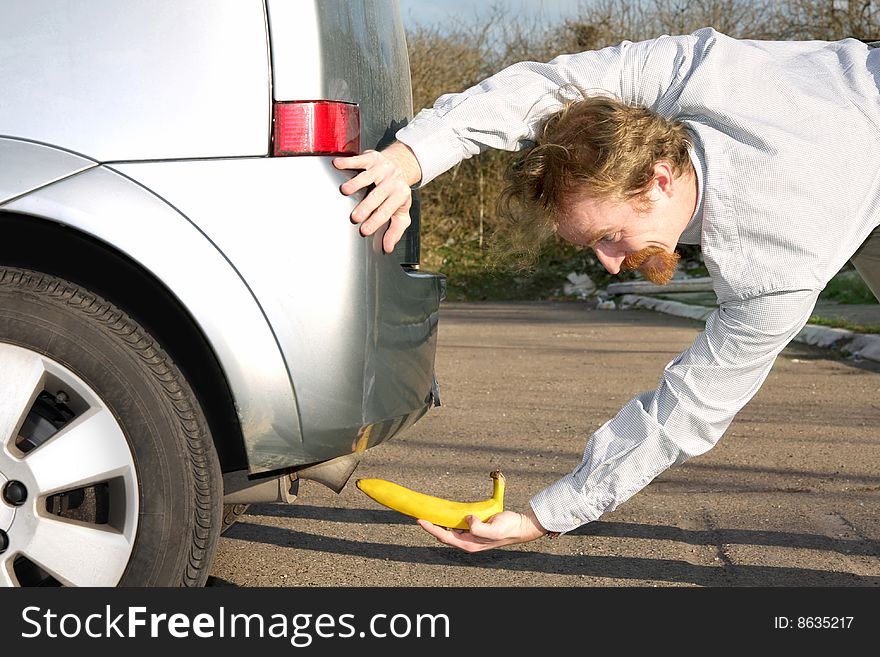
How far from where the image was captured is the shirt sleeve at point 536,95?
89.4 inches

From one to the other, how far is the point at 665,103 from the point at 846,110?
38 centimetres

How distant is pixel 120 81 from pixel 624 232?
1.17 meters

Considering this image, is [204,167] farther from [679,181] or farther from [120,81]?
[679,181]

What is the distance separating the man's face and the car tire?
0.98 m

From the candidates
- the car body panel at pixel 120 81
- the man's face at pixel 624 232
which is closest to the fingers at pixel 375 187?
the car body panel at pixel 120 81

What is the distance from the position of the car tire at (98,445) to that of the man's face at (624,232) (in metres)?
Result: 0.98

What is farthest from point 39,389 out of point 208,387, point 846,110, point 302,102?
point 846,110

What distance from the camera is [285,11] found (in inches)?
93.5

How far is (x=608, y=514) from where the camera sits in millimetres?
3959

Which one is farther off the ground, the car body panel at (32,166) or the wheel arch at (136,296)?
the car body panel at (32,166)

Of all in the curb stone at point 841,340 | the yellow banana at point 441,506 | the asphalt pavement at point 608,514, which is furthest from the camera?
the curb stone at point 841,340

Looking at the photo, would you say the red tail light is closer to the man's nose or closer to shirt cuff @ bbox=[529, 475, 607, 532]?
the man's nose

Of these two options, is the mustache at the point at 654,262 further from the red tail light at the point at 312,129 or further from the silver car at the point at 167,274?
the red tail light at the point at 312,129

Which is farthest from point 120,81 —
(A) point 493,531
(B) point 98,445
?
(A) point 493,531
